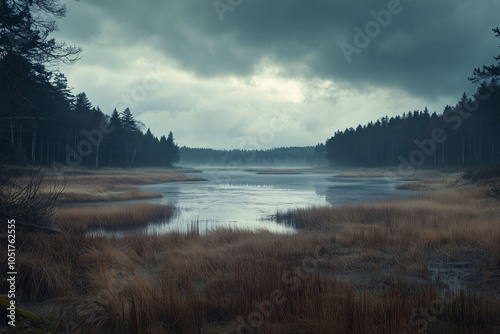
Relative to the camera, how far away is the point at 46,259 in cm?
681

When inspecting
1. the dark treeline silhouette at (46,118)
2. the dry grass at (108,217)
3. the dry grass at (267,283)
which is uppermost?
the dark treeline silhouette at (46,118)

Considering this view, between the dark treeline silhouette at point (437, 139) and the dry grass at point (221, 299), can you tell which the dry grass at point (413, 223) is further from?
the dark treeline silhouette at point (437, 139)

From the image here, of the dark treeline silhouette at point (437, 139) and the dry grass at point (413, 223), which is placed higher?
the dark treeline silhouette at point (437, 139)

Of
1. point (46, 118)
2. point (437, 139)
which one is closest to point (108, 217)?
point (46, 118)

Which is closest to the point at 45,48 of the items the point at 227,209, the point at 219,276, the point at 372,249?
the point at 219,276

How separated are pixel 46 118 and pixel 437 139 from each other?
72.8 m

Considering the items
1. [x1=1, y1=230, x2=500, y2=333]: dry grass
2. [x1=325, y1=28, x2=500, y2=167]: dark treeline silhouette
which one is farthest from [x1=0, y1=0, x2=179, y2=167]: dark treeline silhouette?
[x1=325, y1=28, x2=500, y2=167]: dark treeline silhouette

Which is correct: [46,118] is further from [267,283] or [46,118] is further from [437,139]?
[437,139]

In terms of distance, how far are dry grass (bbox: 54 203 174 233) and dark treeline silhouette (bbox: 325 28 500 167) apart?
1095 inches

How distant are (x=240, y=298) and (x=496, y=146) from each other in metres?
74.9

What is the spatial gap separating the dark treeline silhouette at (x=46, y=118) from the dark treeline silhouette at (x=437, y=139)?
29.0 m

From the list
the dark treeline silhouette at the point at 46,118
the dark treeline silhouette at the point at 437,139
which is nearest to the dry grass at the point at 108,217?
the dark treeline silhouette at the point at 46,118

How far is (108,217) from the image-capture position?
606 inches

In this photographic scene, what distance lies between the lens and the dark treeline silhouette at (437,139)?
169ft
